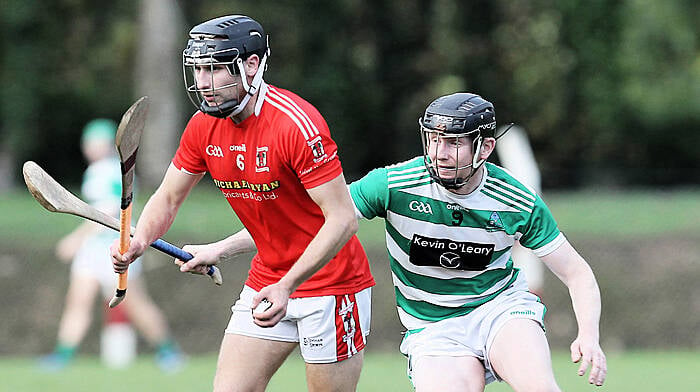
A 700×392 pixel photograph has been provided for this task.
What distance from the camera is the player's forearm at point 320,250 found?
4406 millimetres

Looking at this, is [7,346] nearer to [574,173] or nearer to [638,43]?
[638,43]

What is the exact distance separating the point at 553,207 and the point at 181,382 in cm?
775

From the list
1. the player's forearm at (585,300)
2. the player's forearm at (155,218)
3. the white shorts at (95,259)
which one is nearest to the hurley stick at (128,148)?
the player's forearm at (155,218)

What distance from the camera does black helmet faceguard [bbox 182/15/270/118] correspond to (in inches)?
176

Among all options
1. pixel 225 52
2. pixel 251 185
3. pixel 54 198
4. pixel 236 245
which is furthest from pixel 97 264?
pixel 225 52

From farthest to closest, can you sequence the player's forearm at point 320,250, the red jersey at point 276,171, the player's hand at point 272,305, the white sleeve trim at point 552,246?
the white sleeve trim at point 552,246 → the red jersey at point 276,171 → the player's forearm at point 320,250 → the player's hand at point 272,305

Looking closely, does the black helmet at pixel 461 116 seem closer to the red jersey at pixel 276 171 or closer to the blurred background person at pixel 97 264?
the red jersey at pixel 276 171

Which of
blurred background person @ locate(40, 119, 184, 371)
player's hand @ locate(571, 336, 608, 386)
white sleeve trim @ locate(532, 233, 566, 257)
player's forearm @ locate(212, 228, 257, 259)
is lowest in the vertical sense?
blurred background person @ locate(40, 119, 184, 371)

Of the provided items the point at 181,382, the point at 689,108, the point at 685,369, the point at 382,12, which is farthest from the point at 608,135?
the point at 181,382

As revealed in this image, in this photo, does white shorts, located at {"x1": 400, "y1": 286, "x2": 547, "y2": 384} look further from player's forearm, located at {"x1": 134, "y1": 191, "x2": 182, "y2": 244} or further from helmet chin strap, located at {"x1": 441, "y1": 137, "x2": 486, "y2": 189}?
player's forearm, located at {"x1": 134, "y1": 191, "x2": 182, "y2": 244}

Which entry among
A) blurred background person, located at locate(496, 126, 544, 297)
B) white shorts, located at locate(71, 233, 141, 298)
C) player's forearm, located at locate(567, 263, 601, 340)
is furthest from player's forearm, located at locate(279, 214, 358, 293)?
blurred background person, located at locate(496, 126, 544, 297)

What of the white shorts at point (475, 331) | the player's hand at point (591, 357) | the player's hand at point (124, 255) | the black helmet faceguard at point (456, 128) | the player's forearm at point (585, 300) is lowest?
the white shorts at point (475, 331)

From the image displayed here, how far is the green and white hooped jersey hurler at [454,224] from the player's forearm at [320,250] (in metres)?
0.40

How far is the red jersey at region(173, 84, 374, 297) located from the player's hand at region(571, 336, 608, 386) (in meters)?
1.01
